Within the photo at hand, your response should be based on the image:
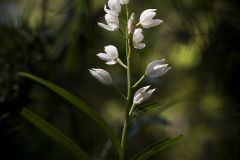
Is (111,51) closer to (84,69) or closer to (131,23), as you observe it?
(131,23)

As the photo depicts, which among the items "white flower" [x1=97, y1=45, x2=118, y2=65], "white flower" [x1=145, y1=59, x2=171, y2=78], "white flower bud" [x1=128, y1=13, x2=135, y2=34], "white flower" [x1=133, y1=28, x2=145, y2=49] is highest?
Result: "white flower bud" [x1=128, y1=13, x2=135, y2=34]

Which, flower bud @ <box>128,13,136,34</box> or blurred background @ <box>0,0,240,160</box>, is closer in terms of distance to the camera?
flower bud @ <box>128,13,136,34</box>

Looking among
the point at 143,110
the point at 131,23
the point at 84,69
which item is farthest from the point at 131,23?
the point at 84,69

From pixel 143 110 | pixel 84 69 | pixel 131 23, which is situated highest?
pixel 131 23

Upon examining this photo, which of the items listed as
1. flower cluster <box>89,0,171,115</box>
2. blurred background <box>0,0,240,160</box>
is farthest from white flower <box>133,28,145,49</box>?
blurred background <box>0,0,240,160</box>

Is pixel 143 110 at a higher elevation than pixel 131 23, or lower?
lower

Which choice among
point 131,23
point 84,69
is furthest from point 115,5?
point 84,69

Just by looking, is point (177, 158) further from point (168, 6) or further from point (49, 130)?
point (49, 130)

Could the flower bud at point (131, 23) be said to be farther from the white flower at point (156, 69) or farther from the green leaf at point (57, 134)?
the green leaf at point (57, 134)

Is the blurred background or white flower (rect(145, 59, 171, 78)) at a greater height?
white flower (rect(145, 59, 171, 78))

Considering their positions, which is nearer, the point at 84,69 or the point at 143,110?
the point at 143,110

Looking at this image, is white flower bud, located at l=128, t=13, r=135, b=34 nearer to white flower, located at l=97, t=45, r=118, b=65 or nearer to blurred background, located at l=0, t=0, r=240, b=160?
white flower, located at l=97, t=45, r=118, b=65
